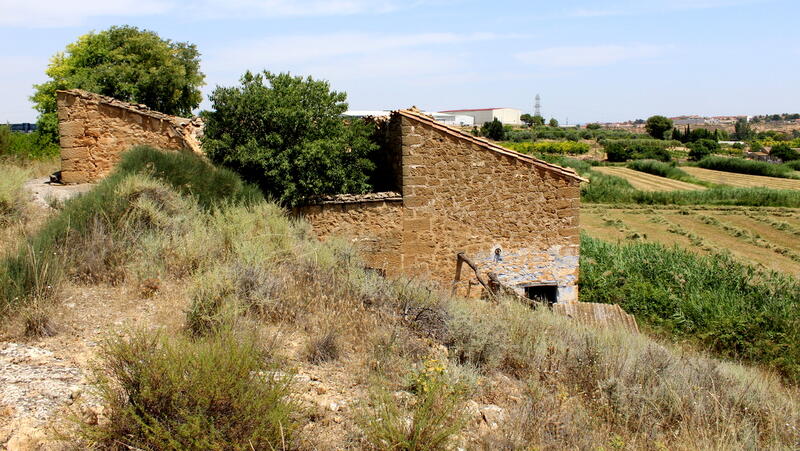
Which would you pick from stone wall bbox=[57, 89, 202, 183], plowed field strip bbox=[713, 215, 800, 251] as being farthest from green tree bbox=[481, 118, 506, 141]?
stone wall bbox=[57, 89, 202, 183]

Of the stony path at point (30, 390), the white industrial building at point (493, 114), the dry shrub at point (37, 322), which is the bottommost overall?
the stony path at point (30, 390)

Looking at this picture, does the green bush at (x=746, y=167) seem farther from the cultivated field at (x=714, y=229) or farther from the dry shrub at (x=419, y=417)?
the dry shrub at (x=419, y=417)

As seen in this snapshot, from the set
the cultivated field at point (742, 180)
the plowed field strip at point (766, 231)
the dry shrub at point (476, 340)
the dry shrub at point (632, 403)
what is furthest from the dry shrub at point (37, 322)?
the cultivated field at point (742, 180)

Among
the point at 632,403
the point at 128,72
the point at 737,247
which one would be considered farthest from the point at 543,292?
the point at 737,247

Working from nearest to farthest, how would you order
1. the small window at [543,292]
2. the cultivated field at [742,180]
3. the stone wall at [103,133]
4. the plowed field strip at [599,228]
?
the stone wall at [103,133] < the small window at [543,292] < the plowed field strip at [599,228] < the cultivated field at [742,180]

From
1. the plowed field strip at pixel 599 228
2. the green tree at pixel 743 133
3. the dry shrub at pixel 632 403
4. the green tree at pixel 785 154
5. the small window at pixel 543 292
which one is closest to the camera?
the dry shrub at pixel 632 403

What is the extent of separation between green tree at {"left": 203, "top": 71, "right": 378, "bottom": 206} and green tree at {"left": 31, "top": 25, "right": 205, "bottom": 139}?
785 cm

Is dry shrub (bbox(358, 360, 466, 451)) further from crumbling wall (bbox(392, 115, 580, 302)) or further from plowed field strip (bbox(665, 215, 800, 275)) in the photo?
plowed field strip (bbox(665, 215, 800, 275))

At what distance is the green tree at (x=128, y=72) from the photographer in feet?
60.4

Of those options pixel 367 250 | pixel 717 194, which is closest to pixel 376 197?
pixel 367 250

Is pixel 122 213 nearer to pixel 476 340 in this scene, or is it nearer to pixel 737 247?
pixel 476 340

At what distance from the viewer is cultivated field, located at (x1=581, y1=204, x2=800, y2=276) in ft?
82.1

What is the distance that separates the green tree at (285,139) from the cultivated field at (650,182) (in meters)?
35.4

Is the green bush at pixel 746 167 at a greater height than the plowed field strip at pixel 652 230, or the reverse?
the green bush at pixel 746 167
